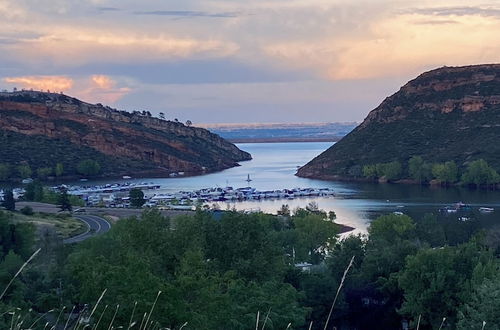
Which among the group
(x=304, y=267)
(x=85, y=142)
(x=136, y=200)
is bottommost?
(x=304, y=267)

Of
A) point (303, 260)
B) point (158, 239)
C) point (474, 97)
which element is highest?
point (474, 97)

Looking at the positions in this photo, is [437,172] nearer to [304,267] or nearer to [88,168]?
[88,168]

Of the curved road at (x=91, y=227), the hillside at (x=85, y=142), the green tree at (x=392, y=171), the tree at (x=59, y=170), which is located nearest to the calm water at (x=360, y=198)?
the green tree at (x=392, y=171)

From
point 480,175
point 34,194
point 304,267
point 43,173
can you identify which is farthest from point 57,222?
point 43,173

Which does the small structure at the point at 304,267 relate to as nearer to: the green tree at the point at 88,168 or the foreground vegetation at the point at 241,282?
the foreground vegetation at the point at 241,282

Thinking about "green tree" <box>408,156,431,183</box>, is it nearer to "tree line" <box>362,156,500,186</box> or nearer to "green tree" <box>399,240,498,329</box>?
"tree line" <box>362,156,500,186</box>

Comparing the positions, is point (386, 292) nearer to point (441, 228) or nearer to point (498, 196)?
point (441, 228)

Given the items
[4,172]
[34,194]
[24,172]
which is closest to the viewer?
[34,194]

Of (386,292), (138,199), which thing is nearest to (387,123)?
(138,199)
